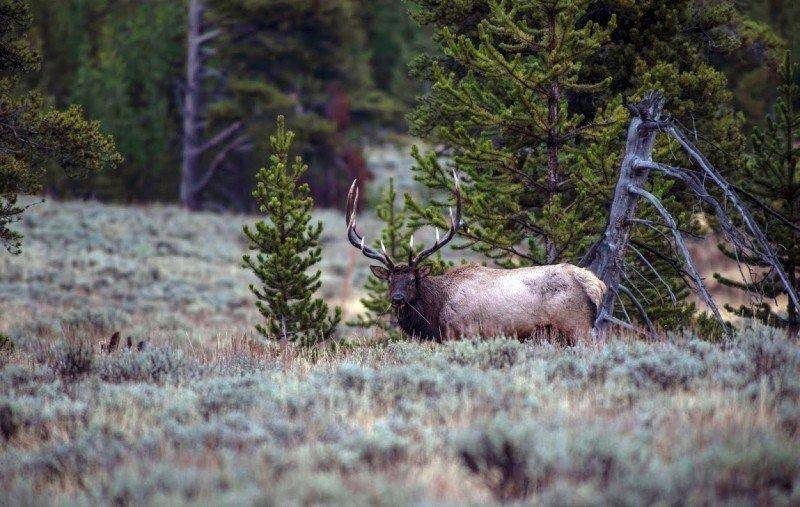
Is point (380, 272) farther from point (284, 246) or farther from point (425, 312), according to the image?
point (284, 246)


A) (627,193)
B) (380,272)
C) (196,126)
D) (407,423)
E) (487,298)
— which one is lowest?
(407,423)

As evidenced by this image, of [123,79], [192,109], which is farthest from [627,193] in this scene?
[123,79]

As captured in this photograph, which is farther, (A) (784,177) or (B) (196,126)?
(B) (196,126)

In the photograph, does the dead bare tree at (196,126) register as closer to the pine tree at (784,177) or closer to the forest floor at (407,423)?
the forest floor at (407,423)

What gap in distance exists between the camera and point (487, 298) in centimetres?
875

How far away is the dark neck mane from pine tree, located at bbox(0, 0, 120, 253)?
3971 millimetres

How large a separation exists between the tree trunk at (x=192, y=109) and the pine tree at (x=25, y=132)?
67.0 feet

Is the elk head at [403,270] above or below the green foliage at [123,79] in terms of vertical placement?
below

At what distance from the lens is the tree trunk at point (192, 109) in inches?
1162

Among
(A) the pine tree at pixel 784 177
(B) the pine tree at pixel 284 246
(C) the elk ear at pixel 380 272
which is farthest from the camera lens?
(A) the pine tree at pixel 784 177

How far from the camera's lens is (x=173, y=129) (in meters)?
30.6

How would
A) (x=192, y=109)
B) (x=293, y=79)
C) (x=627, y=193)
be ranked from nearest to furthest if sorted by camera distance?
(x=627, y=193)
(x=192, y=109)
(x=293, y=79)

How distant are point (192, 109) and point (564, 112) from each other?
75.2 ft

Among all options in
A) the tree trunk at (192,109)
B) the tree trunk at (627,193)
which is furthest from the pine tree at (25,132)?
the tree trunk at (192,109)
